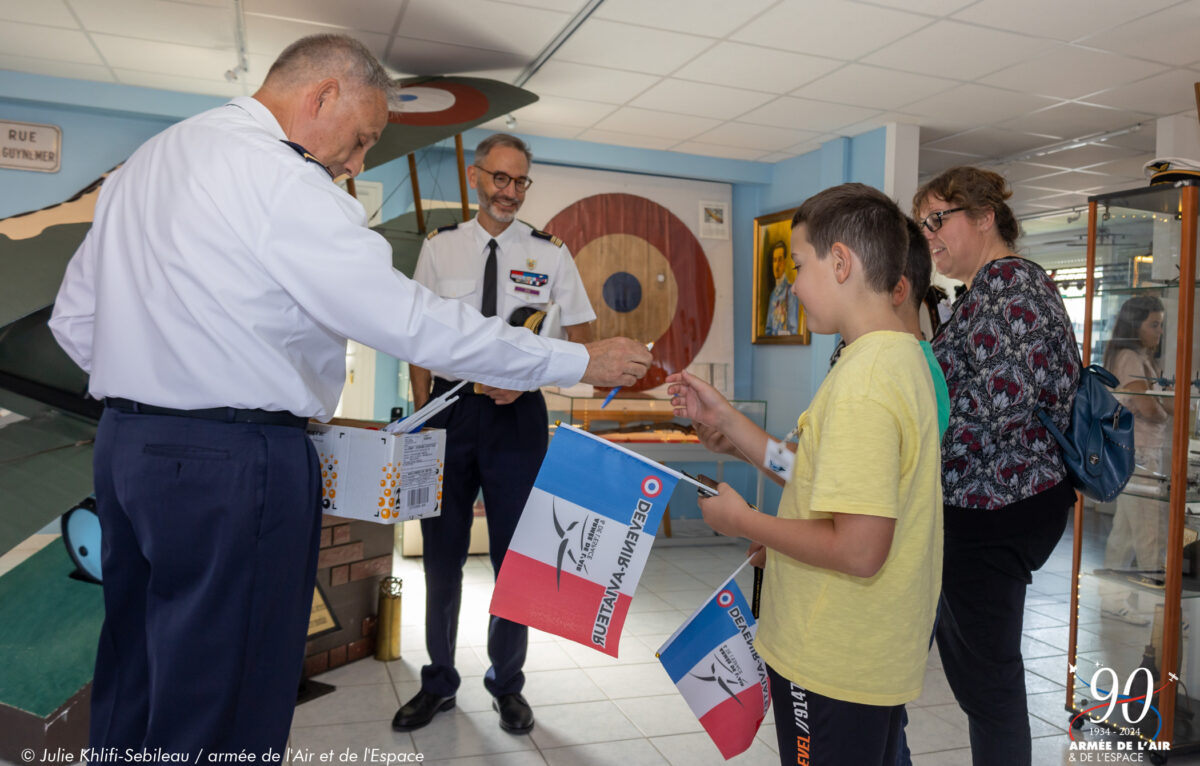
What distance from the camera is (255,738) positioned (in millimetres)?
1490

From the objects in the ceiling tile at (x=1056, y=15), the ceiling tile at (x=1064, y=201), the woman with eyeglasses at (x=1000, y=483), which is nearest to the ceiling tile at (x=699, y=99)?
the ceiling tile at (x=1056, y=15)

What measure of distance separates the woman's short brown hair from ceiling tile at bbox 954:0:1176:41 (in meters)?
2.06

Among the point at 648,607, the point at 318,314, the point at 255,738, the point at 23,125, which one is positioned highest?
the point at 23,125

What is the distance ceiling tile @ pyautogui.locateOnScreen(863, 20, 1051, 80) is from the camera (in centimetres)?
406

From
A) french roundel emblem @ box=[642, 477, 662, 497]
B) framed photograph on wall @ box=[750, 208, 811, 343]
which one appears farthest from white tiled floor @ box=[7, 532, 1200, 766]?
framed photograph on wall @ box=[750, 208, 811, 343]

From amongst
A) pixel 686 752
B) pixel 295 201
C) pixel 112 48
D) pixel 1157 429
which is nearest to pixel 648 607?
pixel 686 752

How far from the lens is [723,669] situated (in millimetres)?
1636

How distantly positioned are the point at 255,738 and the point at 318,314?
78cm

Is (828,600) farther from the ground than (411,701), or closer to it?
farther from the ground

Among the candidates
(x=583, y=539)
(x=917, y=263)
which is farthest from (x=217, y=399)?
(x=917, y=263)

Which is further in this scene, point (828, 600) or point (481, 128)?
point (481, 128)

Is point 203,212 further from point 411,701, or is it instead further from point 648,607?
point 648,607

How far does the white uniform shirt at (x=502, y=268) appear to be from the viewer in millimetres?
3043

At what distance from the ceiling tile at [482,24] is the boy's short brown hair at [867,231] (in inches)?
119
